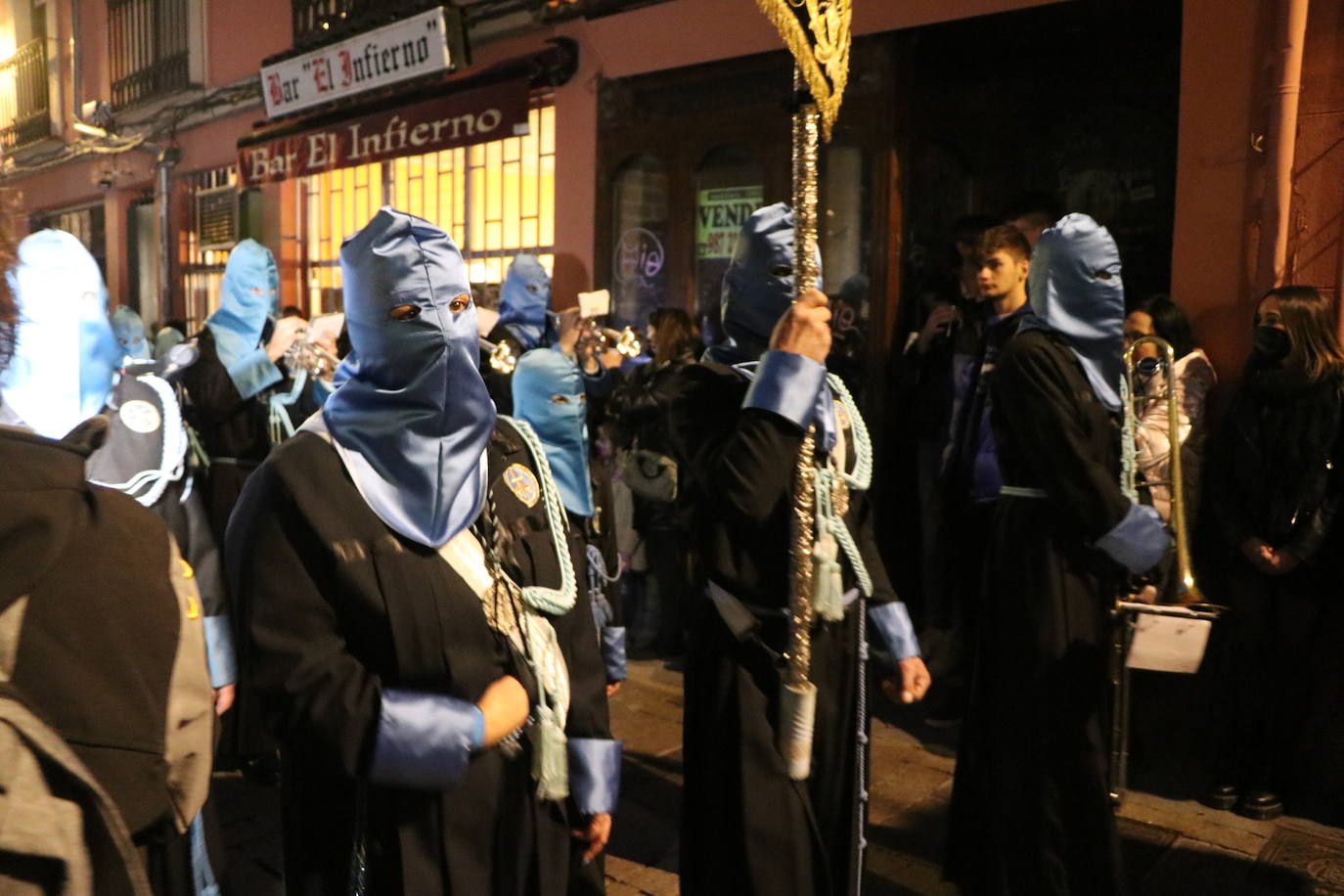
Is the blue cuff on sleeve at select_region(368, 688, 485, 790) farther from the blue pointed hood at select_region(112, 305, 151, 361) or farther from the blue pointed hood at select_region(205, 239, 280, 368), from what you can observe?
the blue pointed hood at select_region(112, 305, 151, 361)

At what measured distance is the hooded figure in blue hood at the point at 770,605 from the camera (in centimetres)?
277

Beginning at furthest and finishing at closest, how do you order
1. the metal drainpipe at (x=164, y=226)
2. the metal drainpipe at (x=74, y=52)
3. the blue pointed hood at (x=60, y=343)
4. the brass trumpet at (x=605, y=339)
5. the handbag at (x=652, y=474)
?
1. the metal drainpipe at (x=74, y=52)
2. the metal drainpipe at (x=164, y=226)
3. the handbag at (x=652, y=474)
4. the brass trumpet at (x=605, y=339)
5. the blue pointed hood at (x=60, y=343)

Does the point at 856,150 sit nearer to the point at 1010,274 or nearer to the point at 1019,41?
the point at 1019,41

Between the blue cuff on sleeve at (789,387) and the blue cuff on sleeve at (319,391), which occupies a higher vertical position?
the blue cuff on sleeve at (789,387)

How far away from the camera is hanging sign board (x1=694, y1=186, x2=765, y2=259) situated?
25.7 feet

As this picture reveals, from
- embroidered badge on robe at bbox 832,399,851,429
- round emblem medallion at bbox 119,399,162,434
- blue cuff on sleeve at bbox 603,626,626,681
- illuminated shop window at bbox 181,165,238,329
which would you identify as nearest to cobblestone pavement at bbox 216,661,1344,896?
blue cuff on sleeve at bbox 603,626,626,681

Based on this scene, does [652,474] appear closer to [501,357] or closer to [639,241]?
[501,357]

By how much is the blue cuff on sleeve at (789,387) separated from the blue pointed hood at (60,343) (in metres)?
1.75

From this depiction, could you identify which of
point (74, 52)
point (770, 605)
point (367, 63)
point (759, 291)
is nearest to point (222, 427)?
point (759, 291)

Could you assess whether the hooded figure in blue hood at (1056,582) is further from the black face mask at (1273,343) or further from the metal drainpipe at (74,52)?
the metal drainpipe at (74,52)

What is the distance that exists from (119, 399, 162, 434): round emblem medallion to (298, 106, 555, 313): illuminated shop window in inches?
237

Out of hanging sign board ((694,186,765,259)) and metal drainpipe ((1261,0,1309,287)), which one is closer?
metal drainpipe ((1261,0,1309,287))

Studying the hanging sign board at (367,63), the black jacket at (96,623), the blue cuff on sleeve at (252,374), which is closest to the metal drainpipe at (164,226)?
the hanging sign board at (367,63)

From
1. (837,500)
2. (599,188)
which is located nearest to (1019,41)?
(599,188)
